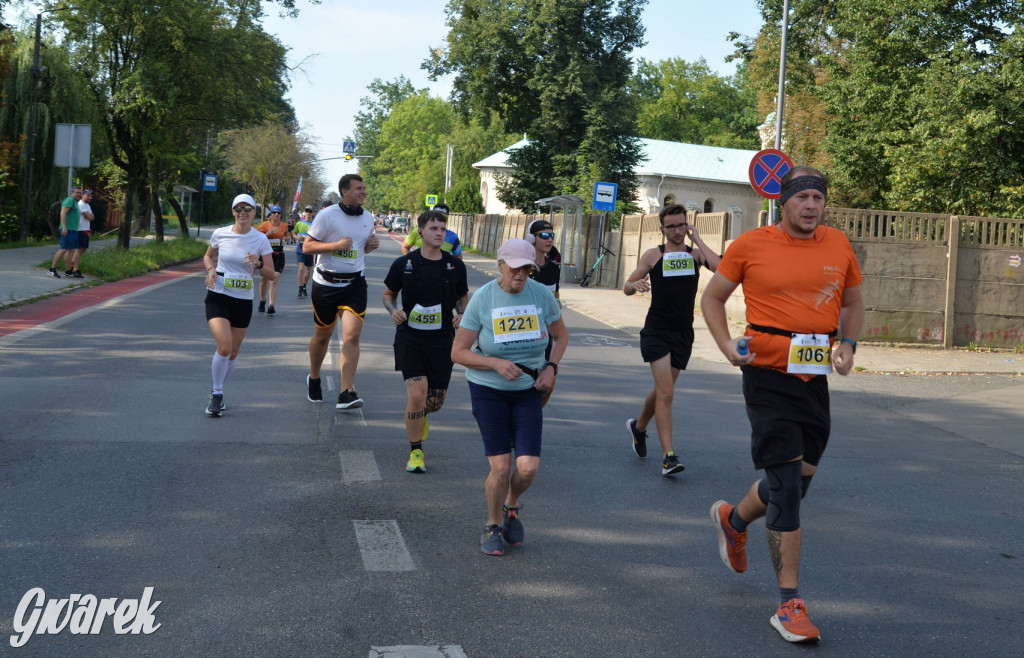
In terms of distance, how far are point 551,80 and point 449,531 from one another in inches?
1816

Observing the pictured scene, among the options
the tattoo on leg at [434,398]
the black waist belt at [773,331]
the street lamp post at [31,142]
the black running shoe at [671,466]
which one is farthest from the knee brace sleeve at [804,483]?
the street lamp post at [31,142]

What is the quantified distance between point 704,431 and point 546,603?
498cm

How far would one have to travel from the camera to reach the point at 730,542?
505 centimetres

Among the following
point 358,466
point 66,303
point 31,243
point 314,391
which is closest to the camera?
point 358,466

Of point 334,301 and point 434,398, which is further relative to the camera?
point 334,301

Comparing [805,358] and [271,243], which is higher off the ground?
[271,243]

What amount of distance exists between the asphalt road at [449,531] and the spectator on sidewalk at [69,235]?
11.2 metres

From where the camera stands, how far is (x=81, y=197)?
73.9 feet

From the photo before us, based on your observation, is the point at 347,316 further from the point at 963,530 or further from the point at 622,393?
the point at 963,530

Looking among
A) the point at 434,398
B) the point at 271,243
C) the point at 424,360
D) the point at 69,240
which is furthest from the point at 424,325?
the point at 69,240

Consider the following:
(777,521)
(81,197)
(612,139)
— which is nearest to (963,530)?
(777,521)

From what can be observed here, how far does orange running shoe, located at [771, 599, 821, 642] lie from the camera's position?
425 centimetres

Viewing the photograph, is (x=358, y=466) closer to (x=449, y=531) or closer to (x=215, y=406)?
(x=449, y=531)

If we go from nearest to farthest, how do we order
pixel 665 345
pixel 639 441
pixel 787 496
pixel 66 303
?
pixel 787 496 < pixel 665 345 < pixel 639 441 < pixel 66 303
